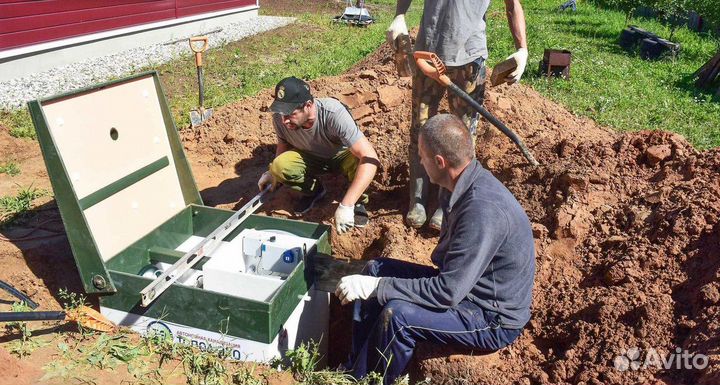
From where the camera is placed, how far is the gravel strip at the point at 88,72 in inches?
289

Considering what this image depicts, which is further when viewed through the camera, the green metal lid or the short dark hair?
the green metal lid

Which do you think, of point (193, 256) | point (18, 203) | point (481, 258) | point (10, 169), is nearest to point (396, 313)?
point (481, 258)

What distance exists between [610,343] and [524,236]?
678 mm

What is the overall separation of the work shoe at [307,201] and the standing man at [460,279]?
5.90 ft

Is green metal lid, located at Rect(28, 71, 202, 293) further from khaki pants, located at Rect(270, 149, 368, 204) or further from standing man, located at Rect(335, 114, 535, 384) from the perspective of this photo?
standing man, located at Rect(335, 114, 535, 384)

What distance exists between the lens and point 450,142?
2.48 meters

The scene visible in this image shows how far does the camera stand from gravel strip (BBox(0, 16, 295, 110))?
7.35 meters

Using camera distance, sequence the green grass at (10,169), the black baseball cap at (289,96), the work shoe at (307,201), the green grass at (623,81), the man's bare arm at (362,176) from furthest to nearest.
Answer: the green grass at (623,81) < the green grass at (10,169) < the work shoe at (307,201) < the man's bare arm at (362,176) < the black baseball cap at (289,96)

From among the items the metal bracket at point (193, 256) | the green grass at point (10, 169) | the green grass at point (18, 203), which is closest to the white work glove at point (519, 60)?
the metal bracket at point (193, 256)

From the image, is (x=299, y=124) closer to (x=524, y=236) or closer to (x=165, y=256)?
(x=165, y=256)

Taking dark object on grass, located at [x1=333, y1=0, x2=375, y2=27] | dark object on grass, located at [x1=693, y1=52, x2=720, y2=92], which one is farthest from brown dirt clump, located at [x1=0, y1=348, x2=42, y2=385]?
dark object on grass, located at [x1=333, y1=0, x2=375, y2=27]

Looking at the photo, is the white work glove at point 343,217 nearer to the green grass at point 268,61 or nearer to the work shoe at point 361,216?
the work shoe at point 361,216

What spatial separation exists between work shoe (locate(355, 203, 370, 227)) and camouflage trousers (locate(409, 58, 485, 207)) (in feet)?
1.23

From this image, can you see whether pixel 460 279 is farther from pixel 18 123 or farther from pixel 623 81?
pixel 623 81
